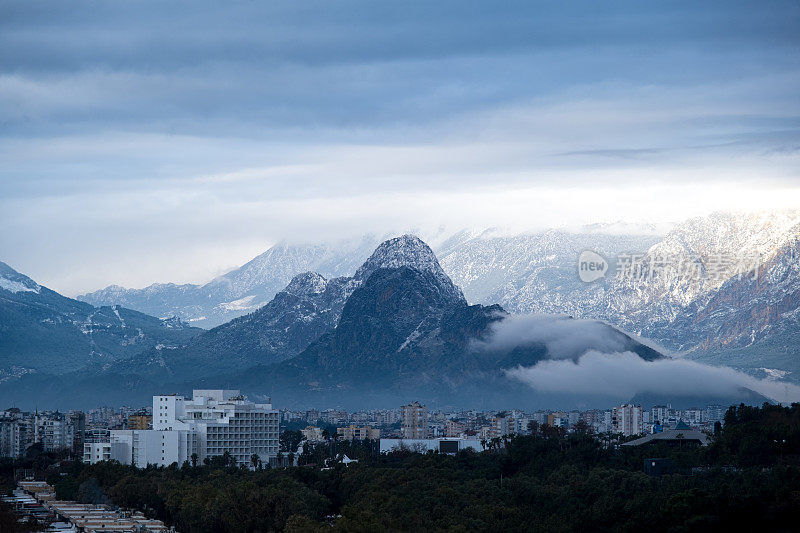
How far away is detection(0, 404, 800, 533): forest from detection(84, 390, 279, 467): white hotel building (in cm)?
736

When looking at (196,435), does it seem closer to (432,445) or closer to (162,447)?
(162,447)

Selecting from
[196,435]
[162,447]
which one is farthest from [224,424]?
[162,447]

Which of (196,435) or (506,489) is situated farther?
(196,435)

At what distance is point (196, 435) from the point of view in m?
161

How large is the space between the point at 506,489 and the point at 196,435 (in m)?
61.5

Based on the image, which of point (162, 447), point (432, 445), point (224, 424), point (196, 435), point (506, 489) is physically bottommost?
point (506, 489)

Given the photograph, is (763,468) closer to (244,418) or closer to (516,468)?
(516,468)

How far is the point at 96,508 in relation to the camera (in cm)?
12025

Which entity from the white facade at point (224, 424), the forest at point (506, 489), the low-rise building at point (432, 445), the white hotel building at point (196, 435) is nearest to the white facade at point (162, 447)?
the white hotel building at point (196, 435)

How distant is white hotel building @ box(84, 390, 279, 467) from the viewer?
15788 cm

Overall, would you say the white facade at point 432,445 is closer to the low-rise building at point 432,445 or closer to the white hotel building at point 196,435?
the low-rise building at point 432,445

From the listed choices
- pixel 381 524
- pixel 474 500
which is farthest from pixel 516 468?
pixel 381 524

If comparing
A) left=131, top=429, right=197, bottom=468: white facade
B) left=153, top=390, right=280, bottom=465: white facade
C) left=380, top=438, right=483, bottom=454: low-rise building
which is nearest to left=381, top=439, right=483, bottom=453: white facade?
left=380, top=438, right=483, bottom=454: low-rise building

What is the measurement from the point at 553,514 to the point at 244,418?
76856 millimetres
